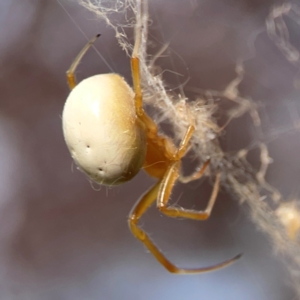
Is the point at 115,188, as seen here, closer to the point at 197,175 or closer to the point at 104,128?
the point at 197,175

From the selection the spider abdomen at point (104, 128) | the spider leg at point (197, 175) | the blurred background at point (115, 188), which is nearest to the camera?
the spider abdomen at point (104, 128)

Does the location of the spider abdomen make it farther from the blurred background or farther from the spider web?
the blurred background

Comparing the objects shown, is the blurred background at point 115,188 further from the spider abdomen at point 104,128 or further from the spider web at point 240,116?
the spider abdomen at point 104,128

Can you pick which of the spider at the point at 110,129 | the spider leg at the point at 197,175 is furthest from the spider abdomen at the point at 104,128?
the spider leg at the point at 197,175

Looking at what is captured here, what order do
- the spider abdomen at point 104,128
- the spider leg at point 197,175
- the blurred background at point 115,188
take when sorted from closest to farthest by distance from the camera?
the spider abdomen at point 104,128
the spider leg at point 197,175
the blurred background at point 115,188

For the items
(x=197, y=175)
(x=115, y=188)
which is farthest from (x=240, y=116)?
(x=115, y=188)

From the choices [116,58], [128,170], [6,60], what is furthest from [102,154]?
[6,60]
